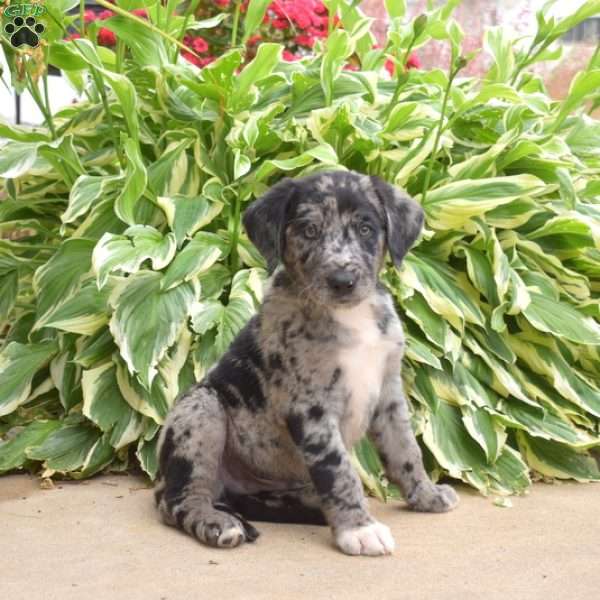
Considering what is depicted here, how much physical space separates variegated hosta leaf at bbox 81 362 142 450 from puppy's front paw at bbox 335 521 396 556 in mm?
1204

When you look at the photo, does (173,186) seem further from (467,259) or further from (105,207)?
(467,259)

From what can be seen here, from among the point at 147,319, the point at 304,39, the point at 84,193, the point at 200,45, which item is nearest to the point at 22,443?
the point at 147,319

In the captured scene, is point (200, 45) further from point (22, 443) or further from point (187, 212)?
point (22, 443)

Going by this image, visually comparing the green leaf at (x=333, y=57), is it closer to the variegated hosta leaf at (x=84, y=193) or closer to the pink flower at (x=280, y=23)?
the variegated hosta leaf at (x=84, y=193)

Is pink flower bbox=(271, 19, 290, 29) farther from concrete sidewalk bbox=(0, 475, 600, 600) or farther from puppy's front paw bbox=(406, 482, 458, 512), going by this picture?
puppy's front paw bbox=(406, 482, 458, 512)

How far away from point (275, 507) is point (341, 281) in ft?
2.98

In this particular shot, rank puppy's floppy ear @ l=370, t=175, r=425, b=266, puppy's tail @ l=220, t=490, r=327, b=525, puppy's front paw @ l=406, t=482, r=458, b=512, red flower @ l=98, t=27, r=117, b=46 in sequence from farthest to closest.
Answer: red flower @ l=98, t=27, r=117, b=46 → puppy's front paw @ l=406, t=482, r=458, b=512 → puppy's tail @ l=220, t=490, r=327, b=525 → puppy's floppy ear @ l=370, t=175, r=425, b=266

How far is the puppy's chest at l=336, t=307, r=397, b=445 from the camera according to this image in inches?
129

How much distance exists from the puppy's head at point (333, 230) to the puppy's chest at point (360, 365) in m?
0.14

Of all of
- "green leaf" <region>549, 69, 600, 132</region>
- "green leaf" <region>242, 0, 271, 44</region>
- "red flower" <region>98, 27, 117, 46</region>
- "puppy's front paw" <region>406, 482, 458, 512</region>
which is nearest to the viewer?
"puppy's front paw" <region>406, 482, 458, 512</region>

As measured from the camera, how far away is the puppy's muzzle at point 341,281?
309 cm

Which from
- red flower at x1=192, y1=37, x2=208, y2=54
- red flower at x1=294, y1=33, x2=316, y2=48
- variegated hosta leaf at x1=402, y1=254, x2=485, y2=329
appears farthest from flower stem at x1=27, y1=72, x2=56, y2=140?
red flower at x1=294, y1=33, x2=316, y2=48

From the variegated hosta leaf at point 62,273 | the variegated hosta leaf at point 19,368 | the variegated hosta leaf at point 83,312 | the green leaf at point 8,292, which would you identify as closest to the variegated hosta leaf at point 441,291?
the variegated hosta leaf at point 83,312

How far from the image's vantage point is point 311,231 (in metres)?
3.25
